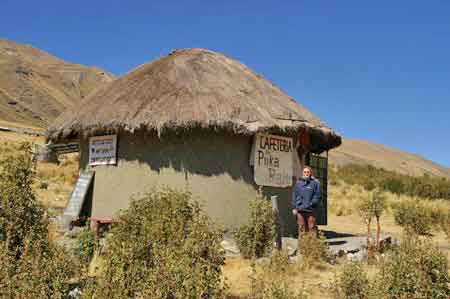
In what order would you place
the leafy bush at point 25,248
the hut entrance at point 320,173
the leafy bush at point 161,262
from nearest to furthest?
the leafy bush at point 161,262 < the leafy bush at point 25,248 < the hut entrance at point 320,173

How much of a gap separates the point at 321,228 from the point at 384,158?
68677 millimetres

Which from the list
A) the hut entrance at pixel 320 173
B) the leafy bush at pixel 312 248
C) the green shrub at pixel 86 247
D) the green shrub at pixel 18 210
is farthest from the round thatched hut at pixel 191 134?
the green shrub at pixel 18 210

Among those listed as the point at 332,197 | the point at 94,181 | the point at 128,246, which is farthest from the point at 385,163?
the point at 128,246

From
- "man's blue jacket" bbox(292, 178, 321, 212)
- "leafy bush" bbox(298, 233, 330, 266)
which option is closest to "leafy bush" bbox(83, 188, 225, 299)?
"leafy bush" bbox(298, 233, 330, 266)

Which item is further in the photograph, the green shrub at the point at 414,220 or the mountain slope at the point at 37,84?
the mountain slope at the point at 37,84

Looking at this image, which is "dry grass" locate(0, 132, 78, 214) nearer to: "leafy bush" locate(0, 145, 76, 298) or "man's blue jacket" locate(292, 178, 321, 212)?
"man's blue jacket" locate(292, 178, 321, 212)

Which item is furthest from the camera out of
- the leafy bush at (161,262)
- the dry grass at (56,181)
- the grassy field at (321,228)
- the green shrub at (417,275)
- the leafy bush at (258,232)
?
the dry grass at (56,181)

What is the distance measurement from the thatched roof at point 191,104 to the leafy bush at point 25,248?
134 inches

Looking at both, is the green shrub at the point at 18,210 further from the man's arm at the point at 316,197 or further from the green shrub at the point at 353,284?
the man's arm at the point at 316,197

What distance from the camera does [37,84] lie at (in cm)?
10338

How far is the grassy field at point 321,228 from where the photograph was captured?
6.55 meters

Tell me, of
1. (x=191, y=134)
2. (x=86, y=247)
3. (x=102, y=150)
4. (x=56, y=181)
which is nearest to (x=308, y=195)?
(x=191, y=134)

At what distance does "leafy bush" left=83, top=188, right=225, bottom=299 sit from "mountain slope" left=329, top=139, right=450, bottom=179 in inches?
2391

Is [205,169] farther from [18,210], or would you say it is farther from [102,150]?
[18,210]
